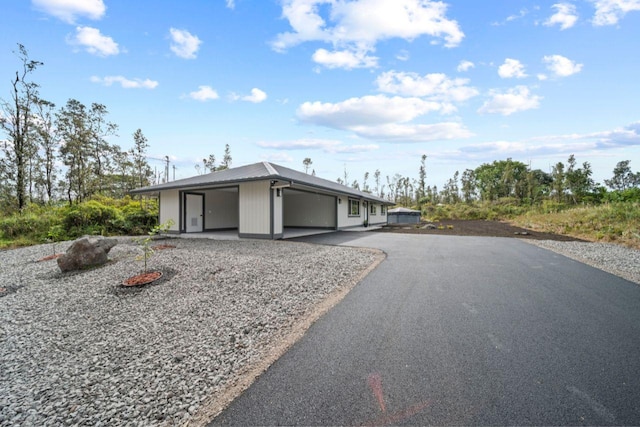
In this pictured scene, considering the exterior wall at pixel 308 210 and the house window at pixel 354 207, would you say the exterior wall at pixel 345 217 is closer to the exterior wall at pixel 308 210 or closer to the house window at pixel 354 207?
the house window at pixel 354 207

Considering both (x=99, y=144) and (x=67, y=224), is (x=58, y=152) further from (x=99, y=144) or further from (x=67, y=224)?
(x=67, y=224)

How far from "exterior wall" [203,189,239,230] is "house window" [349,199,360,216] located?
6.85m

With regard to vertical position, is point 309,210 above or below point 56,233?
above

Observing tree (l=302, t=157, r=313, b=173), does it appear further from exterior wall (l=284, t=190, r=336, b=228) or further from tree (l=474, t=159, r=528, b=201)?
tree (l=474, t=159, r=528, b=201)

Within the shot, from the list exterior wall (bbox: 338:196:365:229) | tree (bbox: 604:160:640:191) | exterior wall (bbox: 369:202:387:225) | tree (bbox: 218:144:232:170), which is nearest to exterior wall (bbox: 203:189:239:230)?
exterior wall (bbox: 338:196:365:229)

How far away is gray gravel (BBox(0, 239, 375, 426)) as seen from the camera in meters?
1.99

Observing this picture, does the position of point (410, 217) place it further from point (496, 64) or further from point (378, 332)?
point (378, 332)

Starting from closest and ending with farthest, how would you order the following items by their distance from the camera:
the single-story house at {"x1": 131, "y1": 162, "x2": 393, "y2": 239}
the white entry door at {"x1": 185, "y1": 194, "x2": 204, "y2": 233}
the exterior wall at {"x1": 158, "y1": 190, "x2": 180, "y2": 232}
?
the single-story house at {"x1": 131, "y1": 162, "x2": 393, "y2": 239}, the exterior wall at {"x1": 158, "y1": 190, "x2": 180, "y2": 232}, the white entry door at {"x1": 185, "y1": 194, "x2": 204, "y2": 233}

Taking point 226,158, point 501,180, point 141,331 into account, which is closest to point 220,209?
point 141,331

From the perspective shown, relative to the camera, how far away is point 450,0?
732 cm

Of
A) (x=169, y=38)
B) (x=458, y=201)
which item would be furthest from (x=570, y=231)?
(x=458, y=201)

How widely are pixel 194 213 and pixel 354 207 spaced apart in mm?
9468

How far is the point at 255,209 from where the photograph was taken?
10195 mm

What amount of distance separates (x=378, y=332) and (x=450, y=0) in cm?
881
